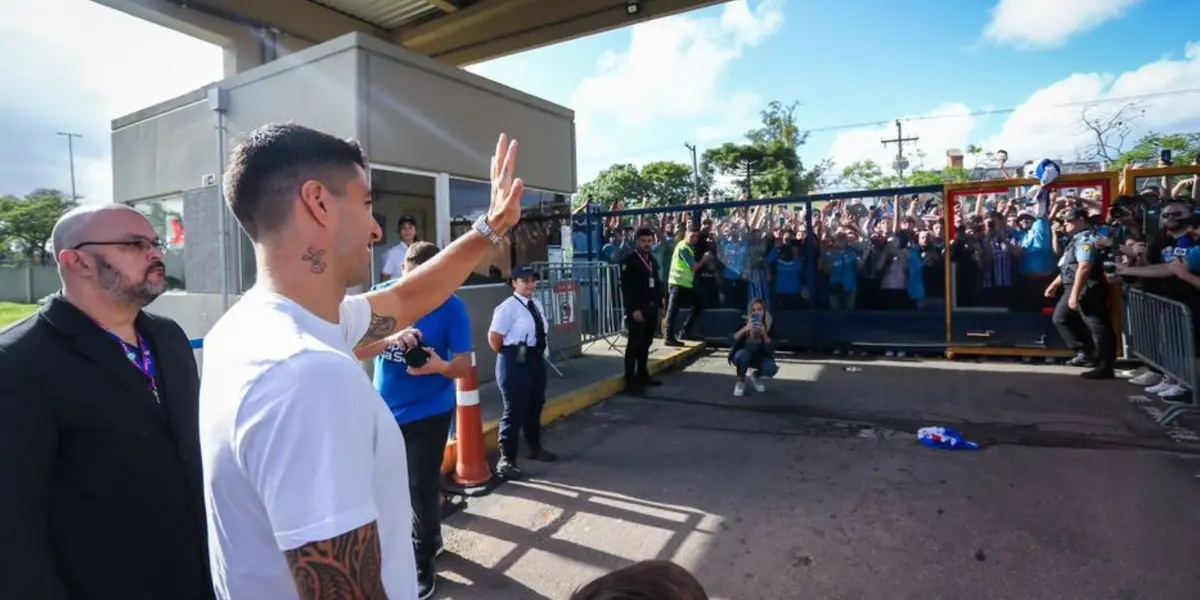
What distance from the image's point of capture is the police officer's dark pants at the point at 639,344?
8.27 m

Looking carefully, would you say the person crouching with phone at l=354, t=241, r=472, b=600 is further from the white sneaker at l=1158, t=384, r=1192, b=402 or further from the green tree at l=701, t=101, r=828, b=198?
the green tree at l=701, t=101, r=828, b=198

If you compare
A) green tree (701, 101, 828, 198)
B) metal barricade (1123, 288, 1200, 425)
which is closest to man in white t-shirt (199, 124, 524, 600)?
metal barricade (1123, 288, 1200, 425)

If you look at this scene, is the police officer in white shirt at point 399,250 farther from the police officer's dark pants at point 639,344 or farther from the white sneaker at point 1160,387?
the white sneaker at point 1160,387

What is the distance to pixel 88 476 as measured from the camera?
177 centimetres

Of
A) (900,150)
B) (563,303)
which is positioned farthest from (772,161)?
(563,303)

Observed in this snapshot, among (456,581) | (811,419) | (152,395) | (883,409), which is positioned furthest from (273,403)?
(883,409)

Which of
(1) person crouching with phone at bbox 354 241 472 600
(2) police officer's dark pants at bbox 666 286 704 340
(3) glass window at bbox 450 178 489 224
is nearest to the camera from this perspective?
(1) person crouching with phone at bbox 354 241 472 600

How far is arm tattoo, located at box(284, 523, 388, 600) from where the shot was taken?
3.30 ft

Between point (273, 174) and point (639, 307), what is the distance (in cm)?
701

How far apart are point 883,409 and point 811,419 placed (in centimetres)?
91

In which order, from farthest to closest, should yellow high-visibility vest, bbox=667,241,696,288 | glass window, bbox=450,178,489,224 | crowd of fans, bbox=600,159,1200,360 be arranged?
yellow high-visibility vest, bbox=667,241,696,288 → crowd of fans, bbox=600,159,1200,360 → glass window, bbox=450,178,489,224

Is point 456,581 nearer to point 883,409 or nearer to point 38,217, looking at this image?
point 883,409

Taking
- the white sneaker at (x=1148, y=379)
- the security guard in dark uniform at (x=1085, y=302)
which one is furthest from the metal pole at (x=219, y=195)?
the white sneaker at (x=1148, y=379)

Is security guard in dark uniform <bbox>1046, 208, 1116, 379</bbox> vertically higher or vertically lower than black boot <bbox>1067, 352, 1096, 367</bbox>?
higher
